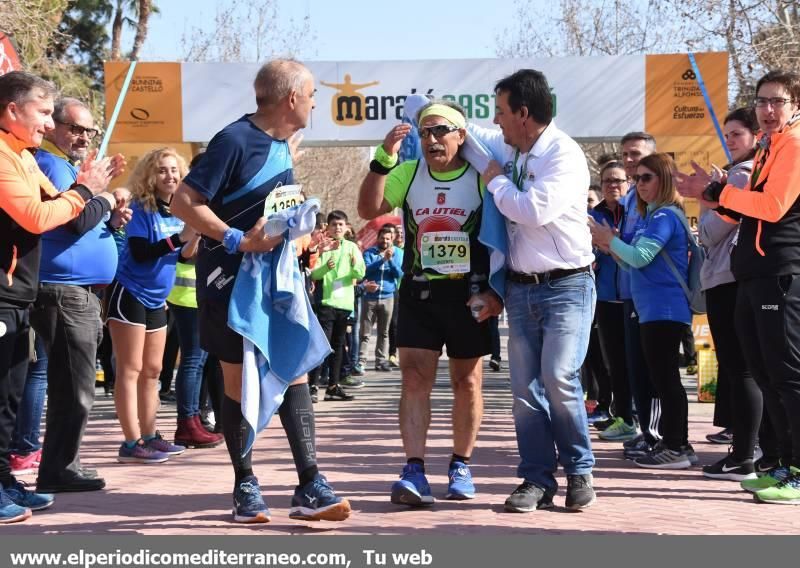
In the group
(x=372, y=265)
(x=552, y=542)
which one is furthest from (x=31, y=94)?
(x=372, y=265)

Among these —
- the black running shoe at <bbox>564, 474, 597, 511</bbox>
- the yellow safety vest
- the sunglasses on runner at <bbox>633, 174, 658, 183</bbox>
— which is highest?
the sunglasses on runner at <bbox>633, 174, 658, 183</bbox>

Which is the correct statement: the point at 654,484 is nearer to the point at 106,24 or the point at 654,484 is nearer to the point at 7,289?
the point at 7,289

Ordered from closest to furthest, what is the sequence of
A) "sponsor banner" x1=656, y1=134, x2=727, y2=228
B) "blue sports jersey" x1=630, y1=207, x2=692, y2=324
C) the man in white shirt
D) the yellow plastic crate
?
the man in white shirt
"blue sports jersey" x1=630, y1=207, x2=692, y2=324
the yellow plastic crate
"sponsor banner" x1=656, y1=134, x2=727, y2=228

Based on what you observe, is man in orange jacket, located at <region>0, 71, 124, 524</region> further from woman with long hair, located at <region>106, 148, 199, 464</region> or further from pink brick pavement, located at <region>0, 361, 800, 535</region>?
woman with long hair, located at <region>106, 148, 199, 464</region>

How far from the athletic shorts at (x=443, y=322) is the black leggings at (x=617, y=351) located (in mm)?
3119

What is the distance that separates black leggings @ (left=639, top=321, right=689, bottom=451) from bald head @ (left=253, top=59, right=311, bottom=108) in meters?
3.10

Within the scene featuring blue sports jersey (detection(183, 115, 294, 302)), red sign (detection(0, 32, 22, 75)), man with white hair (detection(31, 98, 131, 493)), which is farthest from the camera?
red sign (detection(0, 32, 22, 75))

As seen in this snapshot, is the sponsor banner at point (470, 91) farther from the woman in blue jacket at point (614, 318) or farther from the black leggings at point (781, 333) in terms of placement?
the black leggings at point (781, 333)

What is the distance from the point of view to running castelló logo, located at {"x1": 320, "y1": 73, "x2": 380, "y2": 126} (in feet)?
52.0

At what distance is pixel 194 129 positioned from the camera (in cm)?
1617

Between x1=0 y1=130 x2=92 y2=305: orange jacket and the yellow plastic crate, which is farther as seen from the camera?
the yellow plastic crate

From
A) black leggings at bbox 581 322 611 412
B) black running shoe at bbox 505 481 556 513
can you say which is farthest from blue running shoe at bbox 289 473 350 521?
black leggings at bbox 581 322 611 412

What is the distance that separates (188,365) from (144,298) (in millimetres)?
1170

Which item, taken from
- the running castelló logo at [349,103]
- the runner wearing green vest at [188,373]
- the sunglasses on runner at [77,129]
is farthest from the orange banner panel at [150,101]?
the sunglasses on runner at [77,129]
